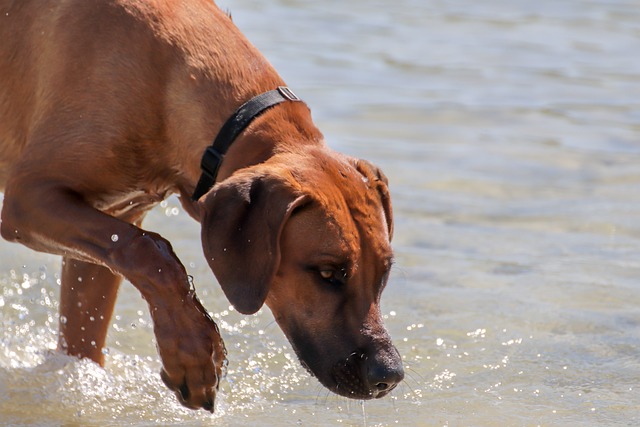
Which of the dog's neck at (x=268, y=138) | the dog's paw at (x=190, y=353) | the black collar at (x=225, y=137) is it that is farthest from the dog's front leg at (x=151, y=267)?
the dog's neck at (x=268, y=138)

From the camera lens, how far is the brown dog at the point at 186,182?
4164 millimetres

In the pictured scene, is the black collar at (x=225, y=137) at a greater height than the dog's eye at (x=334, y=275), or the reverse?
the black collar at (x=225, y=137)

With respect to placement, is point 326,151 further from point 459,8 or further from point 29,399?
point 459,8

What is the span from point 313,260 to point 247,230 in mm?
252

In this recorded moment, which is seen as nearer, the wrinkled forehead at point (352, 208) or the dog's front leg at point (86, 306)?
the wrinkled forehead at point (352, 208)

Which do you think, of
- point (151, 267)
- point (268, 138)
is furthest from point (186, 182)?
point (151, 267)

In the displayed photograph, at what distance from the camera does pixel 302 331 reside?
4.28 m

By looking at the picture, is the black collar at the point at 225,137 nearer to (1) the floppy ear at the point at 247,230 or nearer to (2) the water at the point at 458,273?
(1) the floppy ear at the point at 247,230

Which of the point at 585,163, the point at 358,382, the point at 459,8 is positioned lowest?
the point at 459,8

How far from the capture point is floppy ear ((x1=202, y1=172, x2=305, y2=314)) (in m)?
4.07

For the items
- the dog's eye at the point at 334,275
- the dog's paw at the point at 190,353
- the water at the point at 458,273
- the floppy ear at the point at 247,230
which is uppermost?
the floppy ear at the point at 247,230

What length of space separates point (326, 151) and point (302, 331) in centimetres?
67

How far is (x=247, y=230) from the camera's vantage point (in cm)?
409

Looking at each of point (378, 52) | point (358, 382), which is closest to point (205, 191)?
point (358, 382)
